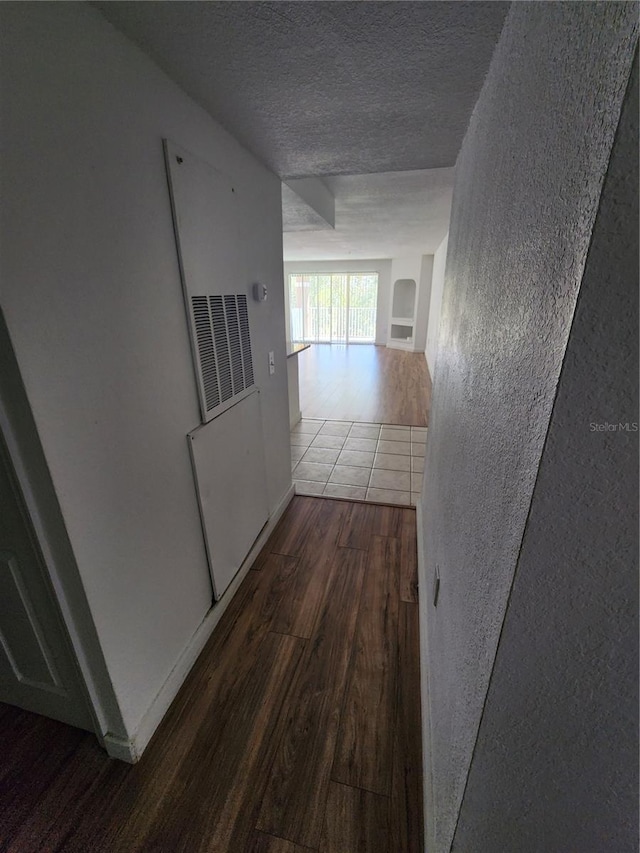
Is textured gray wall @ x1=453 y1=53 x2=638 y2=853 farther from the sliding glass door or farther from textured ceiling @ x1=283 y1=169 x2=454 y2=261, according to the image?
the sliding glass door

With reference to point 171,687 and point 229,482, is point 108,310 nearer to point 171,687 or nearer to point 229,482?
point 229,482

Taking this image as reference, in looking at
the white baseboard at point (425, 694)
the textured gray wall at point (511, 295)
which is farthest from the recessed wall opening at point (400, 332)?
the textured gray wall at point (511, 295)

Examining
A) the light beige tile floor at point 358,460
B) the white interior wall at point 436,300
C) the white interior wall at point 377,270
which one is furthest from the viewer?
the white interior wall at point 377,270

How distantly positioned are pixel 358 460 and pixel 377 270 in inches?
290

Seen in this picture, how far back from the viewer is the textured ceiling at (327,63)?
2.97 ft

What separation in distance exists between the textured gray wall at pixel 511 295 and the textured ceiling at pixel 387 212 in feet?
5.82

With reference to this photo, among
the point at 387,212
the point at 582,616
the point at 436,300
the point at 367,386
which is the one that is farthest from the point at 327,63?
the point at 436,300

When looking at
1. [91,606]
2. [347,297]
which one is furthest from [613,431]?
[347,297]

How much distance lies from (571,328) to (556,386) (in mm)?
74

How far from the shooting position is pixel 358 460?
11.6ft

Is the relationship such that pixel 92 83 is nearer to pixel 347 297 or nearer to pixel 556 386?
pixel 556 386

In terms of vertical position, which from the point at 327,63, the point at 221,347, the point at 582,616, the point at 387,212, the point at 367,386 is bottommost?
the point at 367,386

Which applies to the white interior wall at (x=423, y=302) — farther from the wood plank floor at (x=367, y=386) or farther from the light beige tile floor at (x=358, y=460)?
the light beige tile floor at (x=358, y=460)

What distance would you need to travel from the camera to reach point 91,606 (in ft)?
3.50
